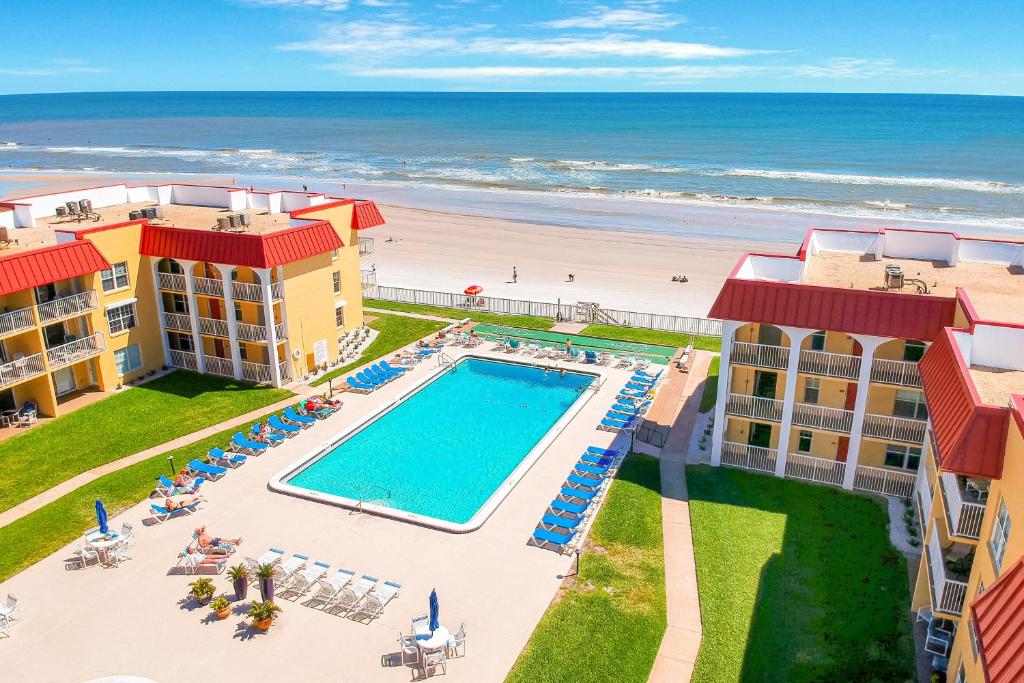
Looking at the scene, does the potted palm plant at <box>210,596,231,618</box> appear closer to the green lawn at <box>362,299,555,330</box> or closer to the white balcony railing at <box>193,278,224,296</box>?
the white balcony railing at <box>193,278,224,296</box>

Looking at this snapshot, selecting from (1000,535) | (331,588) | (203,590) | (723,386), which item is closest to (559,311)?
(723,386)

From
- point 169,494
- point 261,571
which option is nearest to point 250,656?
point 261,571

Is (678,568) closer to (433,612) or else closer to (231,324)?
(433,612)

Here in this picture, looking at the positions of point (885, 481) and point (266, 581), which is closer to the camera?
point (266, 581)

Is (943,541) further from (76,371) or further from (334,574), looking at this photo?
(76,371)

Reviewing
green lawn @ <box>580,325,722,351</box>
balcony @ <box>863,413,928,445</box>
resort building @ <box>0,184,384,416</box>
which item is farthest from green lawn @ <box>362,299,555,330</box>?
balcony @ <box>863,413,928,445</box>

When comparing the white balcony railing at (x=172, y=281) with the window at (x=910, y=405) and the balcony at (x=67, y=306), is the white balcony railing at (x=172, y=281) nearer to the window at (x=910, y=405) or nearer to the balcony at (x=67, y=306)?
the balcony at (x=67, y=306)

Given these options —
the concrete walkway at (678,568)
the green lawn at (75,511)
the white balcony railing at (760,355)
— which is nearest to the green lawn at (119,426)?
the green lawn at (75,511)
